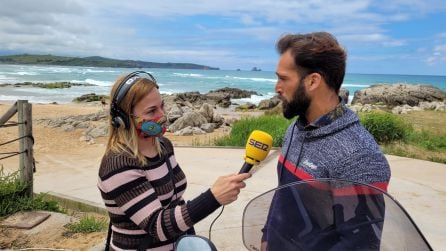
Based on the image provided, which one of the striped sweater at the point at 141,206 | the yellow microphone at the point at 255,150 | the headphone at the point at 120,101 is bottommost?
the striped sweater at the point at 141,206

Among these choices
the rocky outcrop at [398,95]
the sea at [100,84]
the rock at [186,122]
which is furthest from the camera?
the sea at [100,84]

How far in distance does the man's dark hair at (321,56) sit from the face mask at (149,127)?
2.52 ft

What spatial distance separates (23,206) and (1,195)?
300mm

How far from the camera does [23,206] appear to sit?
579 cm

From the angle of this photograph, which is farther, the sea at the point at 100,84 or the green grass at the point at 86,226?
the sea at the point at 100,84

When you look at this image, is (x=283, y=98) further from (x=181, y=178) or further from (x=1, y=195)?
(x=1, y=195)

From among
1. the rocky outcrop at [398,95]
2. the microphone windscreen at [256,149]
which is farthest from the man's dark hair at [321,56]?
the rocky outcrop at [398,95]

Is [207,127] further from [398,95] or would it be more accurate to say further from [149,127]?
[398,95]

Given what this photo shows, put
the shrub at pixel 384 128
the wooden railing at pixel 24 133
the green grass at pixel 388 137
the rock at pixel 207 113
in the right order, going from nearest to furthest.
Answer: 1. the wooden railing at pixel 24 133
2. the green grass at pixel 388 137
3. the shrub at pixel 384 128
4. the rock at pixel 207 113

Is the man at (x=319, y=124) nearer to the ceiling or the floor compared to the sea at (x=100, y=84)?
nearer to the ceiling

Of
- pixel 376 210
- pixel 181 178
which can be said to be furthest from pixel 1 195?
pixel 376 210

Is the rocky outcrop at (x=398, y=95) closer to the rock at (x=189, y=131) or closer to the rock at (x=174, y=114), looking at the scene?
the rock at (x=174, y=114)

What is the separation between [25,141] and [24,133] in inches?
4.2

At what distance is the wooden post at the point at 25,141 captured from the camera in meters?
5.75
